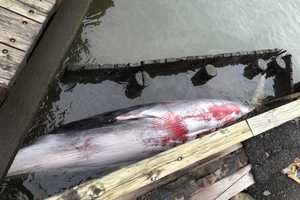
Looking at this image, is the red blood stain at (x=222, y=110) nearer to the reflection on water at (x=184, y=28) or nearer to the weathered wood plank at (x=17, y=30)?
the reflection on water at (x=184, y=28)

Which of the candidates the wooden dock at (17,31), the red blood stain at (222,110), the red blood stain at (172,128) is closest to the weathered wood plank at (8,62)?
the wooden dock at (17,31)

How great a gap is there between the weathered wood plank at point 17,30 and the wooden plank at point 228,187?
8.91 ft

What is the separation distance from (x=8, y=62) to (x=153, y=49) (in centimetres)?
405

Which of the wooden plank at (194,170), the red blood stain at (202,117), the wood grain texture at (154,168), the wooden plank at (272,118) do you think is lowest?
the wooden plank at (194,170)

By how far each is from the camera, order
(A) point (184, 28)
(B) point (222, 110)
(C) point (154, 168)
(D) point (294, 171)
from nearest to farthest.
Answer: (C) point (154, 168) < (D) point (294, 171) < (B) point (222, 110) < (A) point (184, 28)

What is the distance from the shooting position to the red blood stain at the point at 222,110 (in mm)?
5852

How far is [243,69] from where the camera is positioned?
7168 mm

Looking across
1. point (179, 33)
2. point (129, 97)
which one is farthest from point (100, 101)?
point (179, 33)

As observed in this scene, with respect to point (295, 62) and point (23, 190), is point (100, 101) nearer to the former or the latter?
point (23, 190)

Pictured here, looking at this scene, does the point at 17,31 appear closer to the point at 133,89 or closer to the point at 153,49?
the point at 133,89

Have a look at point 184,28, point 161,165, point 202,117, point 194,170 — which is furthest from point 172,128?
point 184,28

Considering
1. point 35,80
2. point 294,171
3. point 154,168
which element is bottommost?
point 294,171

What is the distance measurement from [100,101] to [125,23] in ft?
5.57

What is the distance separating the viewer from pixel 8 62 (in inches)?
114
